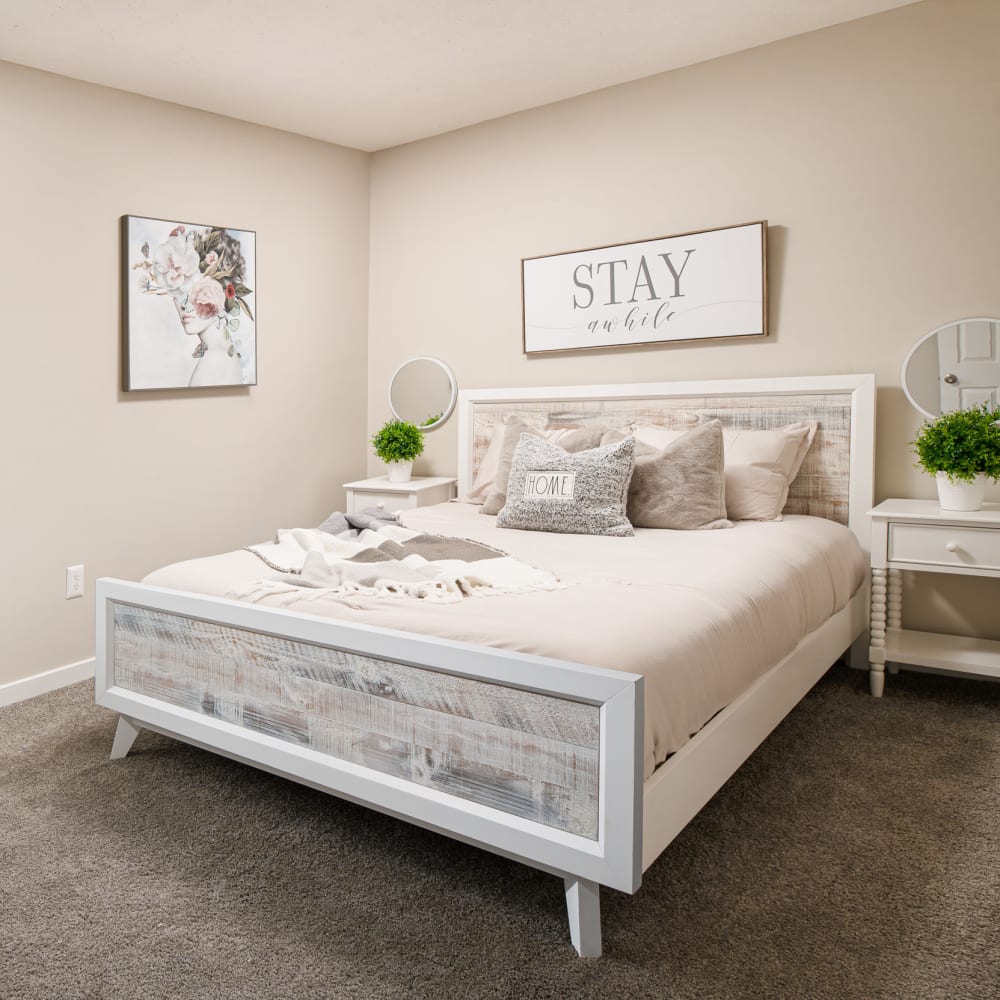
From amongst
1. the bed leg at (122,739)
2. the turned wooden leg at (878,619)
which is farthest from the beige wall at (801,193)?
the bed leg at (122,739)

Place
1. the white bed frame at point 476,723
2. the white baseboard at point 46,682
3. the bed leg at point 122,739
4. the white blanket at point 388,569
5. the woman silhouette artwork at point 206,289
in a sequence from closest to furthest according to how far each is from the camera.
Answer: the white bed frame at point 476,723 → the white blanket at point 388,569 → the bed leg at point 122,739 → the white baseboard at point 46,682 → the woman silhouette artwork at point 206,289

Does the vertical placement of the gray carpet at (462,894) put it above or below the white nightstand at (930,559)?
below

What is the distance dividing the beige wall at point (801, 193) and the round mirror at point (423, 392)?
0.17 meters

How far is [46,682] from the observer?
10.3ft

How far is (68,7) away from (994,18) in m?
3.06

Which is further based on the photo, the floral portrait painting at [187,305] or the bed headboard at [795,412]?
the floral portrait painting at [187,305]

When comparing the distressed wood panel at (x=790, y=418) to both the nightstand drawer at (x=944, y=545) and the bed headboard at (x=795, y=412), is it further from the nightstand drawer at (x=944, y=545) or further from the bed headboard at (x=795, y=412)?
the nightstand drawer at (x=944, y=545)

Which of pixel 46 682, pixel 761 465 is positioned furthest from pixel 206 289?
pixel 761 465

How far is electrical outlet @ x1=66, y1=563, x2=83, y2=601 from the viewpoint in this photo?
3.22 m

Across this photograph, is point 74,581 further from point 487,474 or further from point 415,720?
point 415,720

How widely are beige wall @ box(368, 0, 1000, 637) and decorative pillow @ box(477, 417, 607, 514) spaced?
0.49 meters

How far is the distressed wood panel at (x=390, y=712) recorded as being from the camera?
1.51m

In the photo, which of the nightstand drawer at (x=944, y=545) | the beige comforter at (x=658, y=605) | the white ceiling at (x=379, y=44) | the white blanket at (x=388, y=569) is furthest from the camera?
the white ceiling at (x=379, y=44)

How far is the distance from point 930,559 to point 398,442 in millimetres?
2351
